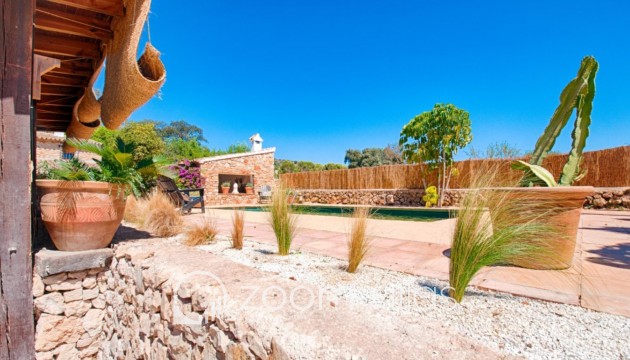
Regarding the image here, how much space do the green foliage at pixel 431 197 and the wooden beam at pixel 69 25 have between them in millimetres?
10703

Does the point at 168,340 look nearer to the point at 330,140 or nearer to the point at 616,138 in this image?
A: the point at 616,138

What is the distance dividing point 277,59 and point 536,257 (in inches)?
880

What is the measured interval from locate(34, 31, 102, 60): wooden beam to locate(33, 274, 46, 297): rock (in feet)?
8.32

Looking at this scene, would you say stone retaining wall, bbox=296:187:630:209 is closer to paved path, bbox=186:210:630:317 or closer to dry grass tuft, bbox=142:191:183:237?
dry grass tuft, bbox=142:191:183:237

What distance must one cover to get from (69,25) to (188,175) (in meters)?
10.5

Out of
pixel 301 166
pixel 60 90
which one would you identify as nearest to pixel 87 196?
pixel 60 90

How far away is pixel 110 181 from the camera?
2.82 m

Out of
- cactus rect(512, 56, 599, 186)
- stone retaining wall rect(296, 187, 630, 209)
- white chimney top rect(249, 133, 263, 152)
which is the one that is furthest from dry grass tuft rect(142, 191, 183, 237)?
white chimney top rect(249, 133, 263, 152)

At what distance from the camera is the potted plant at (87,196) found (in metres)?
2.57

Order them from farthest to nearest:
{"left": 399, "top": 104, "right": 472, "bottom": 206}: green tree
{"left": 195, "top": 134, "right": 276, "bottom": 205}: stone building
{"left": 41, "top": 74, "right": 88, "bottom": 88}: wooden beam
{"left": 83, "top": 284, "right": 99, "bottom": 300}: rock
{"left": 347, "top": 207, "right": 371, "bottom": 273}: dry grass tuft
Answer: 1. {"left": 195, "top": 134, "right": 276, "bottom": 205}: stone building
2. {"left": 399, "top": 104, "right": 472, "bottom": 206}: green tree
3. {"left": 41, "top": 74, "right": 88, "bottom": 88}: wooden beam
4. {"left": 83, "top": 284, "right": 99, "bottom": 300}: rock
5. {"left": 347, "top": 207, "right": 371, "bottom": 273}: dry grass tuft

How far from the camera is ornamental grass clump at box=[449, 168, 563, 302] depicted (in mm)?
1471

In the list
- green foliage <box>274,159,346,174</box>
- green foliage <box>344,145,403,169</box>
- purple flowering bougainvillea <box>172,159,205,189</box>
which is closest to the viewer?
purple flowering bougainvillea <box>172,159,205,189</box>

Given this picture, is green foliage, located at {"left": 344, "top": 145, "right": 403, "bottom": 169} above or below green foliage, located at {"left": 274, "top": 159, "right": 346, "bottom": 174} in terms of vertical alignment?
above

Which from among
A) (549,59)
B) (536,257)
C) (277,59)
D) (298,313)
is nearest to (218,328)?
(298,313)
